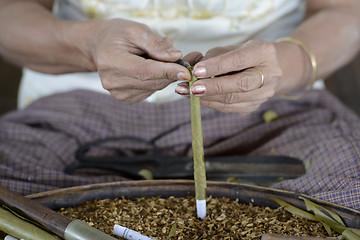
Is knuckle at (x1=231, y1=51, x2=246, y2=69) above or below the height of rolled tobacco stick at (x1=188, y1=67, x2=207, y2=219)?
above

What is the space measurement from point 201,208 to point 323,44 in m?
0.53

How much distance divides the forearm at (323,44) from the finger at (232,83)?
193 millimetres

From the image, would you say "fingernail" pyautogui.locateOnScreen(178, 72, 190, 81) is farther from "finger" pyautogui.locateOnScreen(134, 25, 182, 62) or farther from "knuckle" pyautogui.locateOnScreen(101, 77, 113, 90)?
"knuckle" pyautogui.locateOnScreen(101, 77, 113, 90)

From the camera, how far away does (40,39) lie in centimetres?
93

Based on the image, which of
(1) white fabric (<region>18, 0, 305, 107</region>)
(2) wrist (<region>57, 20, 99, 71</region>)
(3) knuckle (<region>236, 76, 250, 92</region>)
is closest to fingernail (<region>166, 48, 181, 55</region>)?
(3) knuckle (<region>236, 76, 250, 92</region>)

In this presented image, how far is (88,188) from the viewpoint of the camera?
0.68 meters

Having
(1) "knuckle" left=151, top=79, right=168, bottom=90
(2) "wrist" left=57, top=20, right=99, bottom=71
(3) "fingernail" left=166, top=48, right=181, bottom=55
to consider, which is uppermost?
(2) "wrist" left=57, top=20, right=99, bottom=71

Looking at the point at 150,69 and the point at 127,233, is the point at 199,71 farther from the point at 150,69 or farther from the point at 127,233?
the point at 127,233

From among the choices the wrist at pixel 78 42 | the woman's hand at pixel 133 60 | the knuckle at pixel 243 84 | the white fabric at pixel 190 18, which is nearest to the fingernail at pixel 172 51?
the woman's hand at pixel 133 60

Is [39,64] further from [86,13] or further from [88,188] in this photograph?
[88,188]

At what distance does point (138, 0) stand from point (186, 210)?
51 centimetres

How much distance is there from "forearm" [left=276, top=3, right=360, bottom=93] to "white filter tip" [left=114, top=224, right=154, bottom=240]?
0.43 metres

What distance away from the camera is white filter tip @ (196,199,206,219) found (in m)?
0.65

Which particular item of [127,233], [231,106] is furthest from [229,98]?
[127,233]
